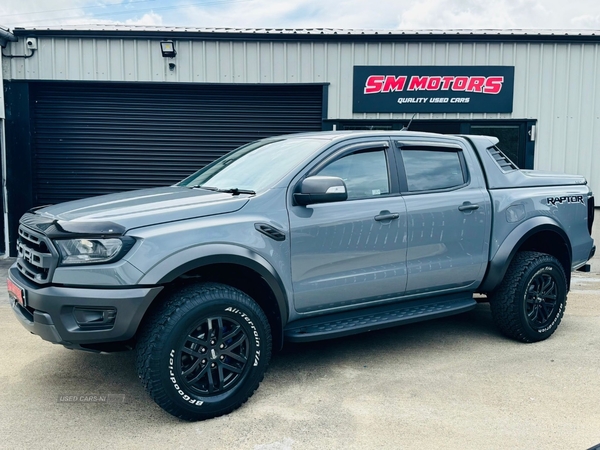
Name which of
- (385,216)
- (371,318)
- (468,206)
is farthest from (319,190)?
(468,206)

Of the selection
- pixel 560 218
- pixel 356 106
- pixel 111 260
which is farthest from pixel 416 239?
pixel 356 106

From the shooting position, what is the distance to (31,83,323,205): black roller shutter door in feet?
32.2

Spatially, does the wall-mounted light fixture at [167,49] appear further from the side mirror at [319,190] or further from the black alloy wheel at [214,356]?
the black alloy wheel at [214,356]

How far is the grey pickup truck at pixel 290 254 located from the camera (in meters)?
3.20

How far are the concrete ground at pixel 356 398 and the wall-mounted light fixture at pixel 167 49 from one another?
586 centimetres

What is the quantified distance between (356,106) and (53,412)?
740cm

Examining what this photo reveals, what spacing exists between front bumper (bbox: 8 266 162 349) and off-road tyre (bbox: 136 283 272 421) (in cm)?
15

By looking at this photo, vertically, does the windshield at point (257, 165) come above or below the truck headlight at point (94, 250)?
above

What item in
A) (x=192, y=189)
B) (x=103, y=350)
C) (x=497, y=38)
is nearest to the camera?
(x=103, y=350)

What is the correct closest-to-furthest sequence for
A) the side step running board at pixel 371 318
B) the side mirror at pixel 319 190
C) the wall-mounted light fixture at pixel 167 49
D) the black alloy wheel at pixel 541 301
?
the side mirror at pixel 319 190 → the side step running board at pixel 371 318 → the black alloy wheel at pixel 541 301 → the wall-mounted light fixture at pixel 167 49

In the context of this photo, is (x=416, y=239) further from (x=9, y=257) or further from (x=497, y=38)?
(x=9, y=257)

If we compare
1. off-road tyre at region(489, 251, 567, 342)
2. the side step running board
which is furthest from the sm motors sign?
→ the side step running board

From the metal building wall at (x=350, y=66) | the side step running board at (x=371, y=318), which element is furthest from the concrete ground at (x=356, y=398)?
the metal building wall at (x=350, y=66)

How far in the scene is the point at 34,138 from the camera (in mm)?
9820
